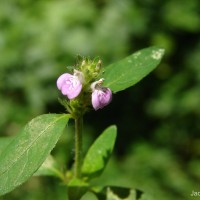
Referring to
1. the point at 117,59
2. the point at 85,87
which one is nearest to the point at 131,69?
the point at 85,87

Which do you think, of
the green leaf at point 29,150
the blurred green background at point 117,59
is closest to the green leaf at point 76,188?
the green leaf at point 29,150

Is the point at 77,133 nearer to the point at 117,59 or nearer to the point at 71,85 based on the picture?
the point at 71,85

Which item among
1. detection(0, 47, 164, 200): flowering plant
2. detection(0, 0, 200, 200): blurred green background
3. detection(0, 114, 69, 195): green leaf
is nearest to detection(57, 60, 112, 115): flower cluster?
detection(0, 47, 164, 200): flowering plant

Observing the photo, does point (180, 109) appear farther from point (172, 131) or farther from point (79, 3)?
point (79, 3)

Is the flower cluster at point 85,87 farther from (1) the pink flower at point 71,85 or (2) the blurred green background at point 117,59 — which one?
(2) the blurred green background at point 117,59

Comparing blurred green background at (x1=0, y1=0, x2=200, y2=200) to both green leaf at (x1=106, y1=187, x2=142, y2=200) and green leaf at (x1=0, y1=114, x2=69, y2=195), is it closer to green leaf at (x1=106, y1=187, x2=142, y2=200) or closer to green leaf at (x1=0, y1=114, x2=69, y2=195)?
green leaf at (x1=106, y1=187, x2=142, y2=200)

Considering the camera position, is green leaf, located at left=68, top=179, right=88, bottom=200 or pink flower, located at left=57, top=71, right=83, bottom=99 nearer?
pink flower, located at left=57, top=71, right=83, bottom=99

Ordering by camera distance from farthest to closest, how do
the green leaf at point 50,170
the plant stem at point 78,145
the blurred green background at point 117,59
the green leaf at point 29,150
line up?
the blurred green background at point 117,59 < the green leaf at point 50,170 < the plant stem at point 78,145 < the green leaf at point 29,150
